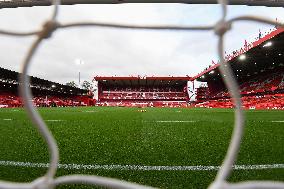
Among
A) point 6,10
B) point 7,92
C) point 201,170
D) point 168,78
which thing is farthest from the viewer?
point 168,78

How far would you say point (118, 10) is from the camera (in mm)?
1720

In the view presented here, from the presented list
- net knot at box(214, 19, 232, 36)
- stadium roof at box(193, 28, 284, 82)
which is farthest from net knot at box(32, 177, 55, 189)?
stadium roof at box(193, 28, 284, 82)

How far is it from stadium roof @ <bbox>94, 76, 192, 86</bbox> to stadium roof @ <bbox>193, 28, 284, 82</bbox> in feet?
38.2

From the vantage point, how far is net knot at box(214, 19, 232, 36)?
743 mm

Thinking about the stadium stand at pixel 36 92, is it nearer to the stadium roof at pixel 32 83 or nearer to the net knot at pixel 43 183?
the stadium roof at pixel 32 83

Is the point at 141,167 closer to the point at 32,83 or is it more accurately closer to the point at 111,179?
the point at 111,179

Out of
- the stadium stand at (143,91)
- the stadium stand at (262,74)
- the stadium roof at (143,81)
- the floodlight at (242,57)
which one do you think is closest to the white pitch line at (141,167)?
the stadium stand at (262,74)

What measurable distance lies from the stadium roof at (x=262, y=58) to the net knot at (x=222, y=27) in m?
13.4

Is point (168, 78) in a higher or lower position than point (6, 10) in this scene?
higher

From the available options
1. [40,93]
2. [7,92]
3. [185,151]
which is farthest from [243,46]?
[40,93]

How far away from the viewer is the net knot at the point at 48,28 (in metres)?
0.75

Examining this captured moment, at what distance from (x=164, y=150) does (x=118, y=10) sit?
3.82ft

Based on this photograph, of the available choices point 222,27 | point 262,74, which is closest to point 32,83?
point 262,74

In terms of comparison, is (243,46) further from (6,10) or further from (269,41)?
(6,10)
